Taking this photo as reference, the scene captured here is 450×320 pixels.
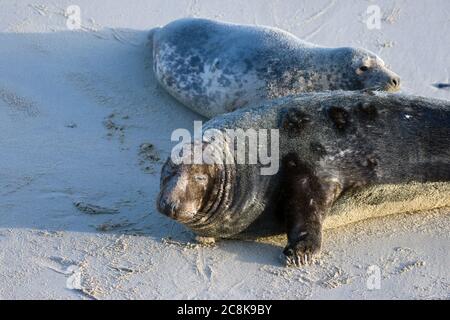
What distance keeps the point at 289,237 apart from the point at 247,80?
1.80m

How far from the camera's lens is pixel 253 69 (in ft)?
19.7

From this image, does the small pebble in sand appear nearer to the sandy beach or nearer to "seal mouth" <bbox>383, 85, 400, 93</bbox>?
the sandy beach

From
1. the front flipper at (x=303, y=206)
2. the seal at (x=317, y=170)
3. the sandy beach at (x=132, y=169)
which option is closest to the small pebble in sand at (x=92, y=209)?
the sandy beach at (x=132, y=169)

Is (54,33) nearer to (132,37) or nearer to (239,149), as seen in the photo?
(132,37)

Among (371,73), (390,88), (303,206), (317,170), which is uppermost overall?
(371,73)

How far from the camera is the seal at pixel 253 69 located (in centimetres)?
598

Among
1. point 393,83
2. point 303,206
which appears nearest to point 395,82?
point 393,83

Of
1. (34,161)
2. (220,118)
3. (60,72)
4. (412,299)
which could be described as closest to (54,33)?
(60,72)

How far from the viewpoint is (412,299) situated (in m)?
4.19

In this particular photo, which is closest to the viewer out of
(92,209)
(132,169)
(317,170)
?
(317,170)

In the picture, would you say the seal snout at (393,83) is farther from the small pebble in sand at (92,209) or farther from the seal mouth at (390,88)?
the small pebble in sand at (92,209)

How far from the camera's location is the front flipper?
4430 millimetres

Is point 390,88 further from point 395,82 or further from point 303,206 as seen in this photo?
point 303,206

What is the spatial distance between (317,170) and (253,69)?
154cm
